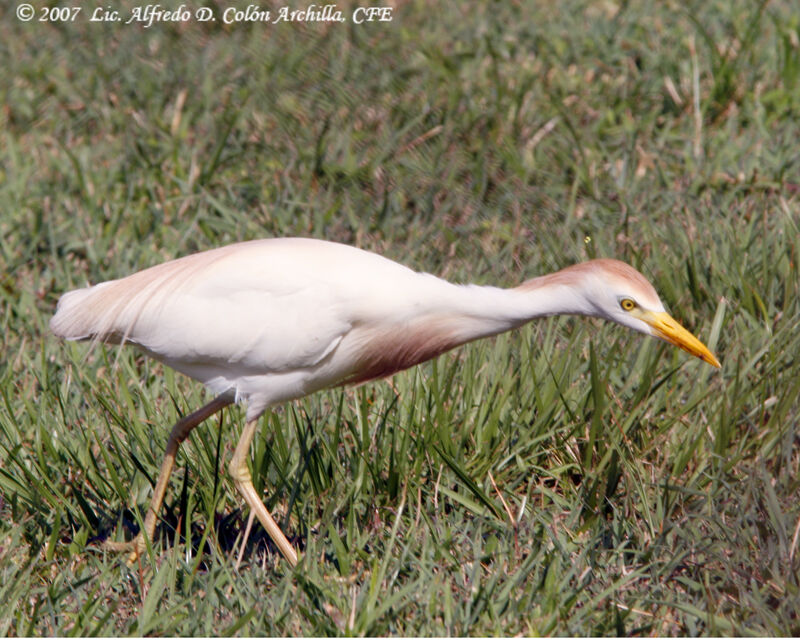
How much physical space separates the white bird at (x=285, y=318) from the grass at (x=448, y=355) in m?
0.21

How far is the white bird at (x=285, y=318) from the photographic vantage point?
3178 mm

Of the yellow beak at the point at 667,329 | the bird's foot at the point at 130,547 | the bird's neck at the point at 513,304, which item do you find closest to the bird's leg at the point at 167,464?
the bird's foot at the point at 130,547

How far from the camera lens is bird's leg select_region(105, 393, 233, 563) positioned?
3377mm

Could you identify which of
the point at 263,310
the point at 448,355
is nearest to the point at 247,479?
the point at 263,310

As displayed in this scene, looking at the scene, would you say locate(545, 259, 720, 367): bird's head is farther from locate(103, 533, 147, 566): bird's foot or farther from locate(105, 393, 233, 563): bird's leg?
locate(103, 533, 147, 566): bird's foot

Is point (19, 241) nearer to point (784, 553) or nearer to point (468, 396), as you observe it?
point (468, 396)

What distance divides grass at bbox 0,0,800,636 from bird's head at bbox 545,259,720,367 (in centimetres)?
40

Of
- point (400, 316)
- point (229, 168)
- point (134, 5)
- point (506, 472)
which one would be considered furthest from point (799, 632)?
point (134, 5)

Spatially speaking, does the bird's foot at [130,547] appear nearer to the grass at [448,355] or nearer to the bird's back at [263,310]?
the grass at [448,355]

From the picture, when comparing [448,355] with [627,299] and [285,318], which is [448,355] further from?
[627,299]

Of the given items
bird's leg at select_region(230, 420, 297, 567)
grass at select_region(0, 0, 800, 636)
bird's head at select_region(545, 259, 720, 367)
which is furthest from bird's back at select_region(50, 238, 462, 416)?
bird's head at select_region(545, 259, 720, 367)

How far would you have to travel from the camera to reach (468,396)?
356 cm

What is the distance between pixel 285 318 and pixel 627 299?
917 millimetres

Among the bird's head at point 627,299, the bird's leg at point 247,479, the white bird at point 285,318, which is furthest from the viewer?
the bird's leg at point 247,479
